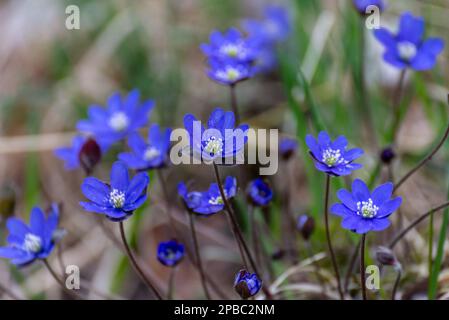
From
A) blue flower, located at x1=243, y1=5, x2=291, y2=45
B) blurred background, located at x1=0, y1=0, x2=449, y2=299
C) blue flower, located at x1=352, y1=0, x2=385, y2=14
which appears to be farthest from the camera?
blue flower, located at x1=243, y1=5, x2=291, y2=45

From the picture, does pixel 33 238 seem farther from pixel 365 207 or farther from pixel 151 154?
pixel 365 207

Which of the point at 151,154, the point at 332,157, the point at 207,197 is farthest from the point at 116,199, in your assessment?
the point at 332,157

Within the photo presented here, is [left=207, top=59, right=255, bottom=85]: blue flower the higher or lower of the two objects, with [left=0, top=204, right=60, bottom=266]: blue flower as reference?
higher

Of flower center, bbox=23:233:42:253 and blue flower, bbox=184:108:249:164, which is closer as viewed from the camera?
blue flower, bbox=184:108:249:164

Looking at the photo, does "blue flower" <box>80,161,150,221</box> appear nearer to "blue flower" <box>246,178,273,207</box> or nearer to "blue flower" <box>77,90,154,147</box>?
"blue flower" <box>246,178,273,207</box>

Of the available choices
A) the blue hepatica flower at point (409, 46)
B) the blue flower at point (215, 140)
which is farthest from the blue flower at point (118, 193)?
the blue hepatica flower at point (409, 46)

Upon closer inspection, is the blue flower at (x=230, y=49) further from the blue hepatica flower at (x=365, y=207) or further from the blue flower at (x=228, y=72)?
the blue hepatica flower at (x=365, y=207)

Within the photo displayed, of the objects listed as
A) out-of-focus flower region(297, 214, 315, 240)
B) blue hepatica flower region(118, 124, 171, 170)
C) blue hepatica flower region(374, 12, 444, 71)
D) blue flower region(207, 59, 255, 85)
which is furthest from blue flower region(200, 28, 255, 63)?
out-of-focus flower region(297, 214, 315, 240)
